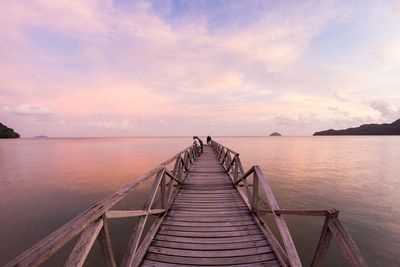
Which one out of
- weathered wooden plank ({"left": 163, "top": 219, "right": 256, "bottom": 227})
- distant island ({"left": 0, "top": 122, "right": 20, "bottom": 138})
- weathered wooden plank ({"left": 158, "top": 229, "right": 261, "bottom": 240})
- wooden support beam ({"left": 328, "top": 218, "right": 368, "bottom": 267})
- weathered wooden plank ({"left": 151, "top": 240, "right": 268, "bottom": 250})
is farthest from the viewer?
distant island ({"left": 0, "top": 122, "right": 20, "bottom": 138})

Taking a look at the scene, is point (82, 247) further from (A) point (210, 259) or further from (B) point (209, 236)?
(B) point (209, 236)

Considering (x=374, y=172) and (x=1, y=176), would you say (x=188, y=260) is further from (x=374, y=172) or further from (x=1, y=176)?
(x=374, y=172)

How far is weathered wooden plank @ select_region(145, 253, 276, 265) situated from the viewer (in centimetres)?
382

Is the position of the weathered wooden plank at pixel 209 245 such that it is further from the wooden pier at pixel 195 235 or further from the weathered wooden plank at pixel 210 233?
the weathered wooden plank at pixel 210 233

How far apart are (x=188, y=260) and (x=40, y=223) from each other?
985cm

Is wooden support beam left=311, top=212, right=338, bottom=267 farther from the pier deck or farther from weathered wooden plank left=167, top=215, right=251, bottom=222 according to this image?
weathered wooden plank left=167, top=215, right=251, bottom=222

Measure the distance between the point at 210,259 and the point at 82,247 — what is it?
2.53m

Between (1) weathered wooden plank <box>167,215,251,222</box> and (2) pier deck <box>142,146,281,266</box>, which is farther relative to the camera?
(1) weathered wooden plank <box>167,215,251,222</box>

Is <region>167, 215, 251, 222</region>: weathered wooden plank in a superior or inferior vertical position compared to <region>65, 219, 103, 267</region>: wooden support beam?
inferior

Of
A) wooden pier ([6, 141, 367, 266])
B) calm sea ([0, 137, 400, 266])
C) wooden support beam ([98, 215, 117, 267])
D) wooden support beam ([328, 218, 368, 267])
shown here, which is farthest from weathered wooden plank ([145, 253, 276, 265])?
calm sea ([0, 137, 400, 266])

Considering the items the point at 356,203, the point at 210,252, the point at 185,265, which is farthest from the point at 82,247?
the point at 356,203

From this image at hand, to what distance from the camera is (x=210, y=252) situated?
411cm

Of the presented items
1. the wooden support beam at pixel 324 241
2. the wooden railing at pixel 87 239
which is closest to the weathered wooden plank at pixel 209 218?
the wooden railing at pixel 87 239

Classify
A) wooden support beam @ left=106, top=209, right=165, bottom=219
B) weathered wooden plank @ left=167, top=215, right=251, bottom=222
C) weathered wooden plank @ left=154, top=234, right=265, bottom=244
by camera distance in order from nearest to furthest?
wooden support beam @ left=106, top=209, right=165, bottom=219, weathered wooden plank @ left=154, top=234, right=265, bottom=244, weathered wooden plank @ left=167, top=215, right=251, bottom=222
